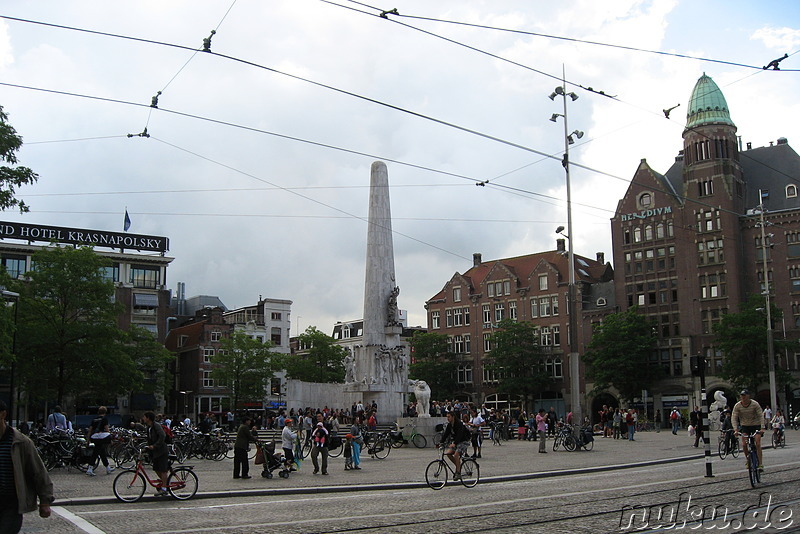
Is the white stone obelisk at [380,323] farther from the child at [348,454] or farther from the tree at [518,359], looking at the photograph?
the tree at [518,359]

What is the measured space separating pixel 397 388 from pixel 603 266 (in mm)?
44701

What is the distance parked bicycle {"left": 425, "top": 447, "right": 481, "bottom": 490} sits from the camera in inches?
633

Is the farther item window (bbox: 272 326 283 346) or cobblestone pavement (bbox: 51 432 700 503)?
window (bbox: 272 326 283 346)

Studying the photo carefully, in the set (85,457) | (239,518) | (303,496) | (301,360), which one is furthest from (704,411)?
(301,360)

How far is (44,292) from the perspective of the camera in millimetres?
41781

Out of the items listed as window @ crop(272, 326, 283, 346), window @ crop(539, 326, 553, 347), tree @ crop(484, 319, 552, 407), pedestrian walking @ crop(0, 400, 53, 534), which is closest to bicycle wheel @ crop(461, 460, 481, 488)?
pedestrian walking @ crop(0, 400, 53, 534)

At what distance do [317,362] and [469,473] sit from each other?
61.3m

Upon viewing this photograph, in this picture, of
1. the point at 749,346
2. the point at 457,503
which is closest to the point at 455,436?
the point at 457,503

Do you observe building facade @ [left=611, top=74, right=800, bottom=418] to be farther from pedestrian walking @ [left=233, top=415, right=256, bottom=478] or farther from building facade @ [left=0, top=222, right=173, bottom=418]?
pedestrian walking @ [left=233, top=415, right=256, bottom=478]

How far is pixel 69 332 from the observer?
132 feet

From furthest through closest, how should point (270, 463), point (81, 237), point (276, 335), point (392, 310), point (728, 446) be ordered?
point (276, 335) → point (81, 237) → point (392, 310) → point (728, 446) → point (270, 463)

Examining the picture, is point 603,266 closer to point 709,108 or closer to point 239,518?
point 709,108

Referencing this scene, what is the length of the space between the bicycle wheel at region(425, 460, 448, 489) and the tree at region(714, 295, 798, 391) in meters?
49.0

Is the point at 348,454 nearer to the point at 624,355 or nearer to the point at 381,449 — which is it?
the point at 381,449
